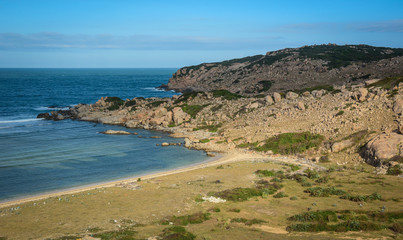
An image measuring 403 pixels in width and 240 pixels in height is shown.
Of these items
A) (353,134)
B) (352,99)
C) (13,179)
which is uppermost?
(352,99)

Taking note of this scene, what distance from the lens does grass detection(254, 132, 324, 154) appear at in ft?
137

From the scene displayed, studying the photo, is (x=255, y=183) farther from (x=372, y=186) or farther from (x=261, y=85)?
(x=261, y=85)

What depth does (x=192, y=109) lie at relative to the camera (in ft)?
227

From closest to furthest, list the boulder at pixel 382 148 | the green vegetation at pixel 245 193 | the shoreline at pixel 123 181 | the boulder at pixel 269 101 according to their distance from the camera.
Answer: the green vegetation at pixel 245 193 → the shoreline at pixel 123 181 → the boulder at pixel 382 148 → the boulder at pixel 269 101

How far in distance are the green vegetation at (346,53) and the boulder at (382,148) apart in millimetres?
86263

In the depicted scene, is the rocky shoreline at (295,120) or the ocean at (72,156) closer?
the ocean at (72,156)

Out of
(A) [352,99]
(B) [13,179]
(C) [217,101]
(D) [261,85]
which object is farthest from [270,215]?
(D) [261,85]

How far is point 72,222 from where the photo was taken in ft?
74.0

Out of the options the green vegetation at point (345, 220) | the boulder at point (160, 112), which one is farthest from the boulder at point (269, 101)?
the green vegetation at point (345, 220)

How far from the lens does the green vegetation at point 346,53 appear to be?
412ft

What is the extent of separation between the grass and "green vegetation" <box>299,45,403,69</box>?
8177cm

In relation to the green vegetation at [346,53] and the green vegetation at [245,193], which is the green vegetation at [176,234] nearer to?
the green vegetation at [245,193]

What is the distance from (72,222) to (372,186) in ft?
80.9

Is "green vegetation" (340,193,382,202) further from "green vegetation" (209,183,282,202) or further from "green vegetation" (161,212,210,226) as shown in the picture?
"green vegetation" (161,212,210,226)
